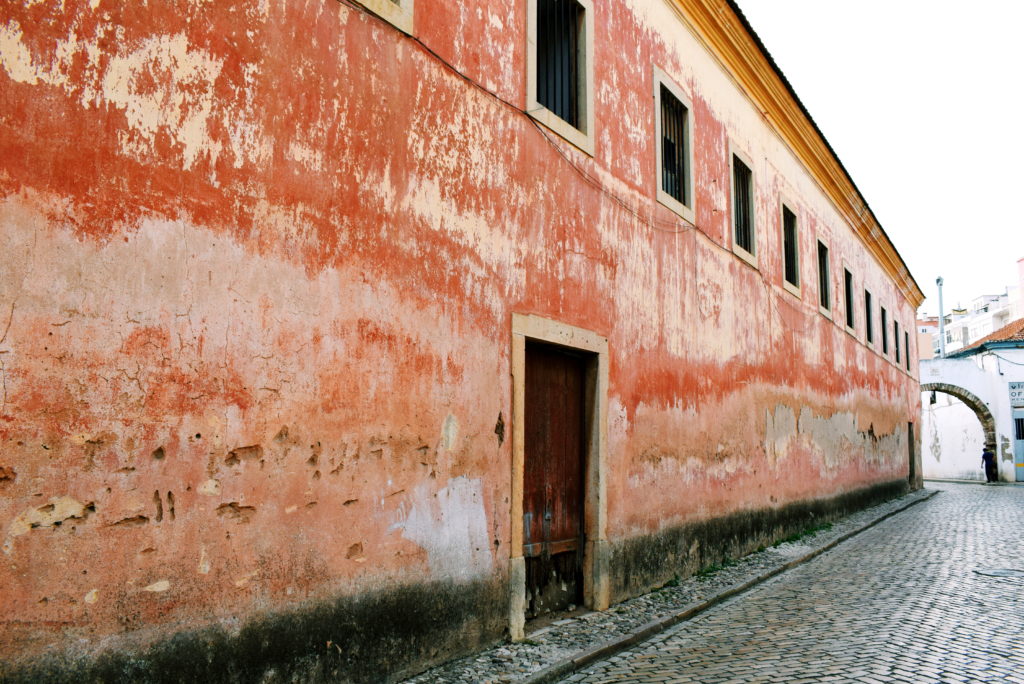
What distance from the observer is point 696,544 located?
8547mm

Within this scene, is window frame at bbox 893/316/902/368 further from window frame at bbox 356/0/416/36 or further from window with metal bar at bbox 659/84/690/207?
window frame at bbox 356/0/416/36

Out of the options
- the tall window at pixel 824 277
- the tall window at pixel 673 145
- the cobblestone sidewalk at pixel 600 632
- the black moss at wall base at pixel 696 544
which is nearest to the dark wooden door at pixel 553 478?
the cobblestone sidewalk at pixel 600 632

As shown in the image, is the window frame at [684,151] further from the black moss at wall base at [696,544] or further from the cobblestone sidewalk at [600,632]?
the cobblestone sidewalk at [600,632]

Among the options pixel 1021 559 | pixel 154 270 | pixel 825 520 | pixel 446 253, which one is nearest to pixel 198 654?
pixel 154 270

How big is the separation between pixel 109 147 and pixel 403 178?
1846 mm

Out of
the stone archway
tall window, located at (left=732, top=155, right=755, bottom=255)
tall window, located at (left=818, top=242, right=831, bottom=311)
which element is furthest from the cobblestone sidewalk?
the stone archway

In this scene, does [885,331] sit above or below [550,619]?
above

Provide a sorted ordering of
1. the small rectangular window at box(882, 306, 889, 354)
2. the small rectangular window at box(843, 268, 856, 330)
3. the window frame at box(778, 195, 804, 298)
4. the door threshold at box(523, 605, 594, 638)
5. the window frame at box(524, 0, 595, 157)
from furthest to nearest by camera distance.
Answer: the small rectangular window at box(882, 306, 889, 354) < the small rectangular window at box(843, 268, 856, 330) < the window frame at box(778, 195, 804, 298) < the window frame at box(524, 0, 595, 157) < the door threshold at box(523, 605, 594, 638)

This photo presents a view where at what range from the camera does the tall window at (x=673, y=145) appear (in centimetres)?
847

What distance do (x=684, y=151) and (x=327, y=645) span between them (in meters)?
7.05

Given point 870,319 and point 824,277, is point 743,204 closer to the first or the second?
point 824,277

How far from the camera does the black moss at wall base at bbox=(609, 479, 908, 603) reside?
23.3 ft

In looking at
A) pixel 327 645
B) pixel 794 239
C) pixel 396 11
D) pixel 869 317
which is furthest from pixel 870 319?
pixel 327 645

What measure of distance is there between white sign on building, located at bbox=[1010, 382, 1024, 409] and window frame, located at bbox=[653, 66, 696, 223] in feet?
91.1
